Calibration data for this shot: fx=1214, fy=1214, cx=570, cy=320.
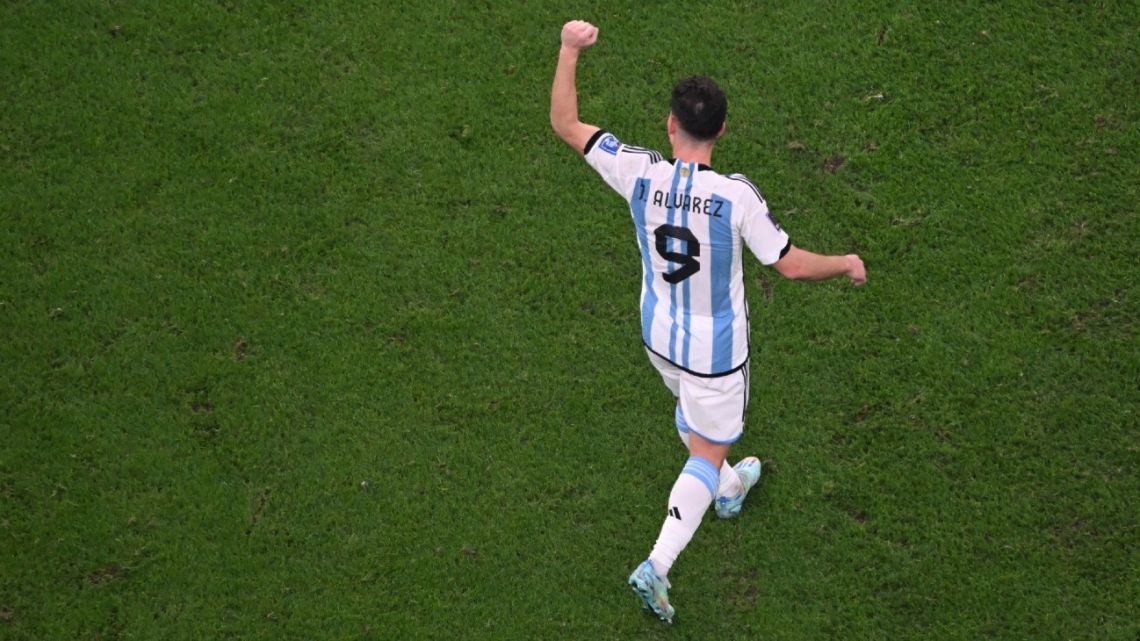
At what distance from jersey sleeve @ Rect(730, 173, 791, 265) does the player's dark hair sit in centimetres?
32

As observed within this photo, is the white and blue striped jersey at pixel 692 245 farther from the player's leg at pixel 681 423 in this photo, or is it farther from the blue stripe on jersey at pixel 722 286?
the player's leg at pixel 681 423

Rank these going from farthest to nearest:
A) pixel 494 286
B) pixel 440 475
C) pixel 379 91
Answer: pixel 379 91, pixel 494 286, pixel 440 475

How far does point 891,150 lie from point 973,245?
749 mm

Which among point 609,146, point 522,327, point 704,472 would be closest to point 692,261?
point 609,146

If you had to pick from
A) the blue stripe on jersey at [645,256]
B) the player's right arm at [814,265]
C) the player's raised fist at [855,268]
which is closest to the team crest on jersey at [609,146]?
the blue stripe on jersey at [645,256]

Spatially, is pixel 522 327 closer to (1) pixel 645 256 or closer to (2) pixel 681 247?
(1) pixel 645 256

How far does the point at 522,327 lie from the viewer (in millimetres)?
6977

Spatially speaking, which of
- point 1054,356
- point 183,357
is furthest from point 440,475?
point 1054,356

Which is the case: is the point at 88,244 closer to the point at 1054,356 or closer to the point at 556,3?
the point at 556,3

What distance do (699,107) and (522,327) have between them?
7.25 feet

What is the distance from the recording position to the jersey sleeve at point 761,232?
526 cm

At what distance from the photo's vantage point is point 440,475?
6.62m

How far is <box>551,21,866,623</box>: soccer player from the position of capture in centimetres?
527

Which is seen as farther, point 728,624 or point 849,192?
point 849,192
